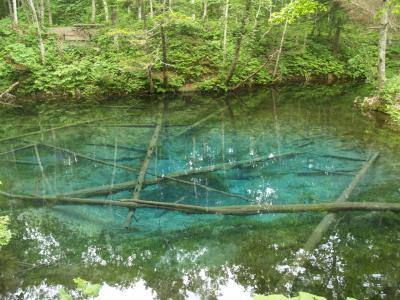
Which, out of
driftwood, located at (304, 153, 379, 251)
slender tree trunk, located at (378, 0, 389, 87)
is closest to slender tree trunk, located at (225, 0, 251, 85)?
slender tree trunk, located at (378, 0, 389, 87)

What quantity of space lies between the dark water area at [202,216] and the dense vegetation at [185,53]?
5.02 metres

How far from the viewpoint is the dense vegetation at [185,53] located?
20.5m

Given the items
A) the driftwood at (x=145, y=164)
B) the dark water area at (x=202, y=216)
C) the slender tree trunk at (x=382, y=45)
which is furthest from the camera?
the slender tree trunk at (x=382, y=45)

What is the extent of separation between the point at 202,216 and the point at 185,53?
16.6 m

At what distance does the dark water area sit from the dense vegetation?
502 cm

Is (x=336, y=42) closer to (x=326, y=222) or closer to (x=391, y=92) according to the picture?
(x=391, y=92)

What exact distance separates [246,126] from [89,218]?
8.87 m

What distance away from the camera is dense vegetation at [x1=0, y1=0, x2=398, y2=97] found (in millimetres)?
20484

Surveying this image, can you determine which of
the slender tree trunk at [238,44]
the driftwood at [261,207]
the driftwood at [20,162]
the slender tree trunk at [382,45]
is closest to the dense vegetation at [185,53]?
the slender tree trunk at [238,44]

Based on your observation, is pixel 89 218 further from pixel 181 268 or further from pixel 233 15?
pixel 233 15

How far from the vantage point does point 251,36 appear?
25.2 meters

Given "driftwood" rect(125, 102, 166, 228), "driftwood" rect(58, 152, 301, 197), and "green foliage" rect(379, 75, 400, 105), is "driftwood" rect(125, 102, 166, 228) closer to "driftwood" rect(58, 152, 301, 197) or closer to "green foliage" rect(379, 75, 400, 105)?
"driftwood" rect(58, 152, 301, 197)

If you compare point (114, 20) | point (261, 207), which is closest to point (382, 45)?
point (261, 207)

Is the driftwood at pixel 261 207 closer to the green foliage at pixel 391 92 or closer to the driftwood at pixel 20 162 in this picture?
the driftwood at pixel 20 162
